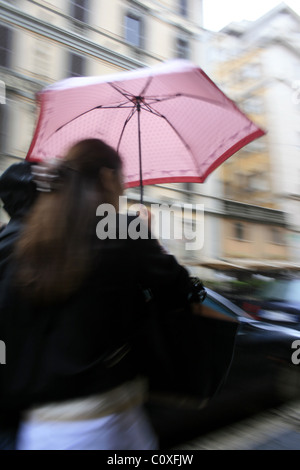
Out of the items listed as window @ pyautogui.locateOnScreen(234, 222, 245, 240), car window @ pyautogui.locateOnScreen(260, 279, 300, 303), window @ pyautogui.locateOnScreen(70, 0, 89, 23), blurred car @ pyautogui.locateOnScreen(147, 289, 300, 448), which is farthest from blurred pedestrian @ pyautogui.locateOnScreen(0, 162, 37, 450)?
window @ pyautogui.locateOnScreen(234, 222, 245, 240)

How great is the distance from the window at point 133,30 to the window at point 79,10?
1639 millimetres

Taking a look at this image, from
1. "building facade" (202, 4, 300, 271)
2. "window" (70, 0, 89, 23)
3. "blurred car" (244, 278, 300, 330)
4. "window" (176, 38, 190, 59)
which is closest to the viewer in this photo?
"blurred car" (244, 278, 300, 330)

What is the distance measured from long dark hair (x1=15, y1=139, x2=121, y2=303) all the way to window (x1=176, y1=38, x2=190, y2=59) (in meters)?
15.3

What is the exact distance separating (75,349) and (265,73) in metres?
20.2

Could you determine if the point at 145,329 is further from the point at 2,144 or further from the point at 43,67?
the point at 43,67

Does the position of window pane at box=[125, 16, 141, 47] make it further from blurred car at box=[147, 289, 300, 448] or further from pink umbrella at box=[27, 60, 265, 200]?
pink umbrella at box=[27, 60, 265, 200]

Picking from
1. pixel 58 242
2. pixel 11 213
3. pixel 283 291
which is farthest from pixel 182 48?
pixel 58 242

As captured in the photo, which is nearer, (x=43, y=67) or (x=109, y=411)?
(x=109, y=411)

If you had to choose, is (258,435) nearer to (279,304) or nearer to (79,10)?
(279,304)

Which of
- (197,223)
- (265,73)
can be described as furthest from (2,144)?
(265,73)

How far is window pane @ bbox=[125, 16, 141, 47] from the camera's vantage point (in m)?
13.4

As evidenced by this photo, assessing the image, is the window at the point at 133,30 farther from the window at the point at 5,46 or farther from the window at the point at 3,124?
the window at the point at 3,124

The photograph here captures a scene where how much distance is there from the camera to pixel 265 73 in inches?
720

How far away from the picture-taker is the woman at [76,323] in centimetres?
84
